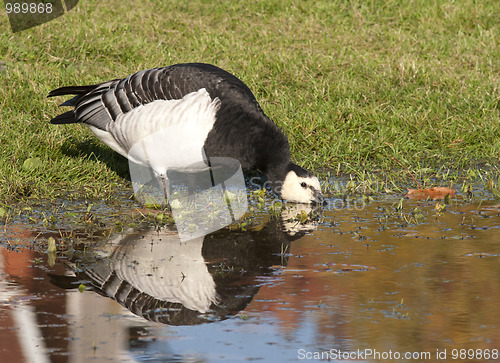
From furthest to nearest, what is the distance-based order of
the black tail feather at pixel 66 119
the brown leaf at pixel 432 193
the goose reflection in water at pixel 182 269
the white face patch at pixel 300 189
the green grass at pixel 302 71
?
the green grass at pixel 302 71, the black tail feather at pixel 66 119, the brown leaf at pixel 432 193, the white face patch at pixel 300 189, the goose reflection in water at pixel 182 269

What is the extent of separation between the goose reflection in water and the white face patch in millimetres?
559

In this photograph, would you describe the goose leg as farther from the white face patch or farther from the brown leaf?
the brown leaf

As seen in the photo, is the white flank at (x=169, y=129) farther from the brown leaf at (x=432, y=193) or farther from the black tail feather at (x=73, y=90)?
the brown leaf at (x=432, y=193)

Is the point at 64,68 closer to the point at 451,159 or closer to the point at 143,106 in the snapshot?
the point at 143,106

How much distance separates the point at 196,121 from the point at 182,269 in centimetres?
193

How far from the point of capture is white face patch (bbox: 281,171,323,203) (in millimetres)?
7527

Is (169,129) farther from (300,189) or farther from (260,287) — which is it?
(260,287)

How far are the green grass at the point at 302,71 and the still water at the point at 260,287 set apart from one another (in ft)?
4.93

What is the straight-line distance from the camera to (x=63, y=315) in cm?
471

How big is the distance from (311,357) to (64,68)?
24.7ft

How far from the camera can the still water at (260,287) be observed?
4.27 meters

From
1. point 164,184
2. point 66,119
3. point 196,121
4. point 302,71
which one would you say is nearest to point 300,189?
point 196,121

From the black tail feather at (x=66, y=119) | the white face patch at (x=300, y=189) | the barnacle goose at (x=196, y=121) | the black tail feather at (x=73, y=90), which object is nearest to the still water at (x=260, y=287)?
the white face patch at (x=300, y=189)

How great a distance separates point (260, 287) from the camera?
5.24 metres
